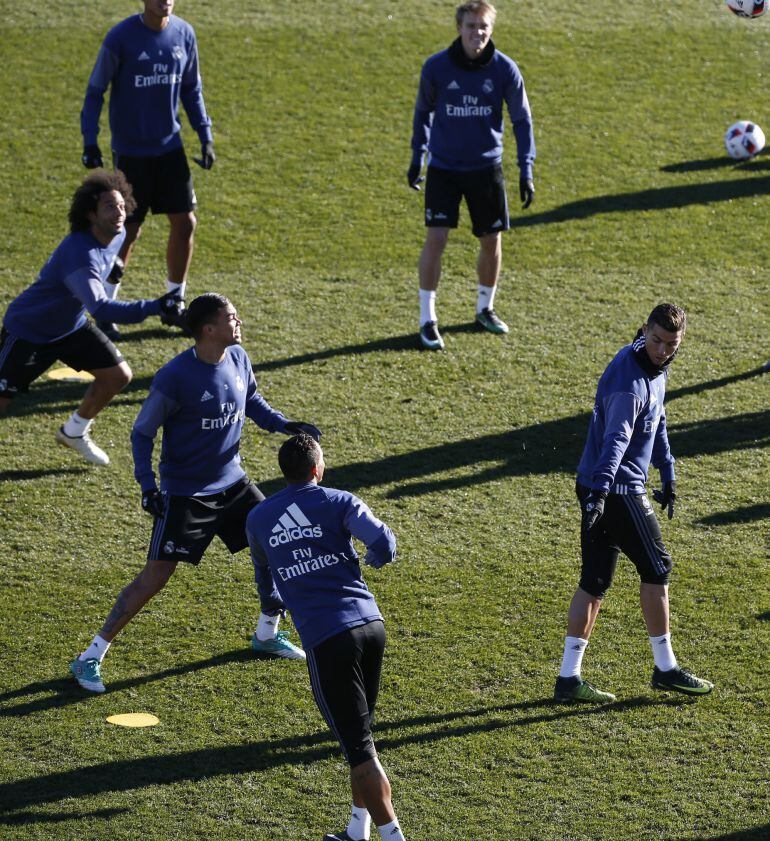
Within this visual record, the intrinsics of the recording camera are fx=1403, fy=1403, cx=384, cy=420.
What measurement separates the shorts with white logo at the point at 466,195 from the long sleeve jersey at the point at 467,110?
0.07m

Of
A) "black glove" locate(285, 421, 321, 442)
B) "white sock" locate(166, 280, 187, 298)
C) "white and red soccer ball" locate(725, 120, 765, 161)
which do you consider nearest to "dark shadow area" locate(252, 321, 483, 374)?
"white sock" locate(166, 280, 187, 298)

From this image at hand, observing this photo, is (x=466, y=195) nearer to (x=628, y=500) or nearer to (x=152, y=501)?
(x=628, y=500)

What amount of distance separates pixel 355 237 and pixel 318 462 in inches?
270

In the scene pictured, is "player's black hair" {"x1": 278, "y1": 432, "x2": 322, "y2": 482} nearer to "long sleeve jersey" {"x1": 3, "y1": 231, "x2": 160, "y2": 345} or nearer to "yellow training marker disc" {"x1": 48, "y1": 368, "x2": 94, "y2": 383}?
"long sleeve jersey" {"x1": 3, "y1": 231, "x2": 160, "y2": 345}

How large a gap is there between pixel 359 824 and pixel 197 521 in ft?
6.04

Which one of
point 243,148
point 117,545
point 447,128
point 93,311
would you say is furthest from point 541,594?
point 243,148

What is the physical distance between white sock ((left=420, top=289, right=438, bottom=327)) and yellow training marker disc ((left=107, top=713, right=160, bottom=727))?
4.77 m

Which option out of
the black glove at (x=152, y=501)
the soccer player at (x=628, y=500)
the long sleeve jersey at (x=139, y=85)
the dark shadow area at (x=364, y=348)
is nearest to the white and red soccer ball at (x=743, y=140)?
the dark shadow area at (x=364, y=348)

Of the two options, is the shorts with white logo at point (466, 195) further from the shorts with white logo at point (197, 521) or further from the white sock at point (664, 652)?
the white sock at point (664, 652)

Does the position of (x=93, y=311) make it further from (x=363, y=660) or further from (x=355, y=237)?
(x=355, y=237)

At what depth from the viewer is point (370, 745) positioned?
5754 mm

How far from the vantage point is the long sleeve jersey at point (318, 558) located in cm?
580

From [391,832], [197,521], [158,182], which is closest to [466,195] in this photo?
[158,182]

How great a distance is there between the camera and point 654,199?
13305mm
